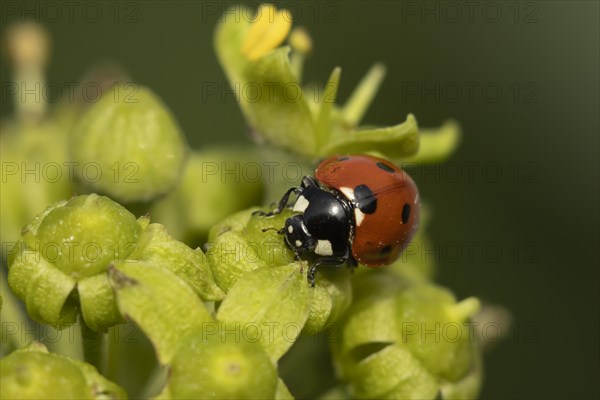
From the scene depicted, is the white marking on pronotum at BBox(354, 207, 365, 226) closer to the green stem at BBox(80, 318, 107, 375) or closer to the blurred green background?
the green stem at BBox(80, 318, 107, 375)

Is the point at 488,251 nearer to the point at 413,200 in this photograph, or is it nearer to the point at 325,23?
the point at 325,23

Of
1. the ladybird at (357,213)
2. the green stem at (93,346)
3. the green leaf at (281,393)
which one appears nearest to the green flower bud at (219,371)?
the green leaf at (281,393)

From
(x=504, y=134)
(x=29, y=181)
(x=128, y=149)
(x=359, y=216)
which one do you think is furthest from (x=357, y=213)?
(x=504, y=134)

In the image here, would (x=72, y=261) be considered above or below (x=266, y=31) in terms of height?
below


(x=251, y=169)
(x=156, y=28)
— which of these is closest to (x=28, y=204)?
(x=251, y=169)

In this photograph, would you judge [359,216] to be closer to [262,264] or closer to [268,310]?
[262,264]

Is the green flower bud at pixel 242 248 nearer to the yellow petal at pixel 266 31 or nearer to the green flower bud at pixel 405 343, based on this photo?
the green flower bud at pixel 405 343
